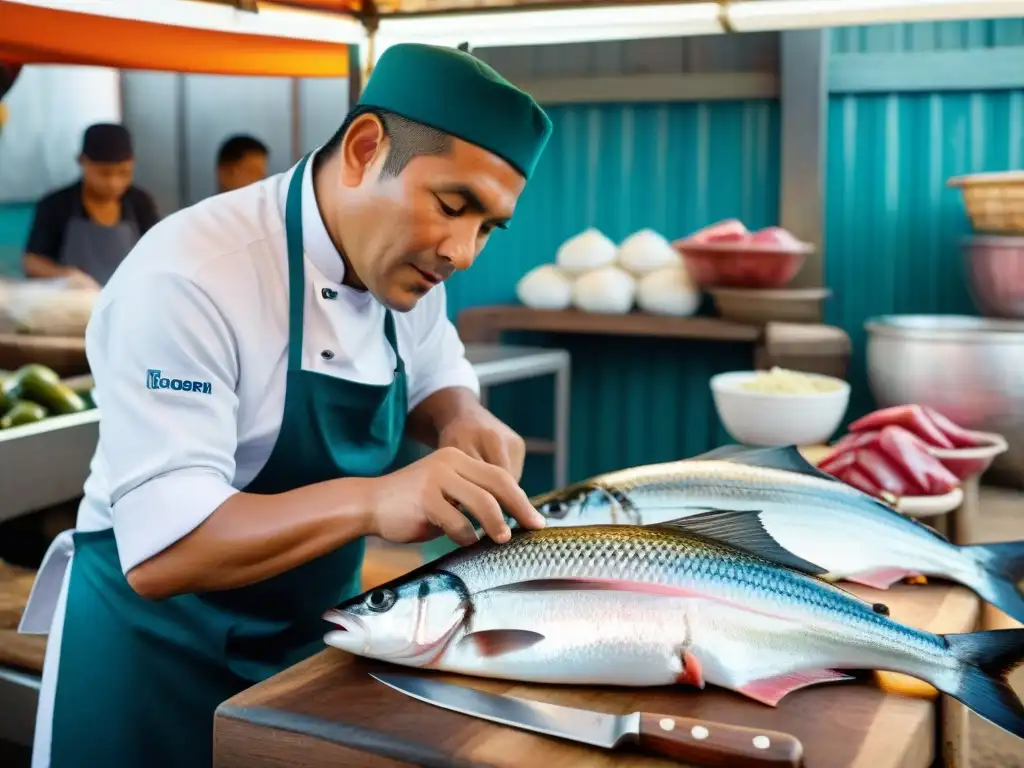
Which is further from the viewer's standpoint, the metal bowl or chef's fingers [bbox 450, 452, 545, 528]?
the metal bowl

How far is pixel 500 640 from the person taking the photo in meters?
1.35

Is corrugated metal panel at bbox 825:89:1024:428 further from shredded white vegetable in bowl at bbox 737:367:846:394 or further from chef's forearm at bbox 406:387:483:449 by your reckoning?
chef's forearm at bbox 406:387:483:449

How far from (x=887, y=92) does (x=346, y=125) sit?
2980mm

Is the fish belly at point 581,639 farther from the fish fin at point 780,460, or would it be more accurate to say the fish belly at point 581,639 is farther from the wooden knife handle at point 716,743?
the fish fin at point 780,460

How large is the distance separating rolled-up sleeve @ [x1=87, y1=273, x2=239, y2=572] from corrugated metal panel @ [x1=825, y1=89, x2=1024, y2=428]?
313cm

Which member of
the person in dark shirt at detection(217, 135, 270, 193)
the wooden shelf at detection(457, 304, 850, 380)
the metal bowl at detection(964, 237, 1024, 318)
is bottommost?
the wooden shelf at detection(457, 304, 850, 380)

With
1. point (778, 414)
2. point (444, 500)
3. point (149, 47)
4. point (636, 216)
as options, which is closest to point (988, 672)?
point (444, 500)

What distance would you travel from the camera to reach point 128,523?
1452mm

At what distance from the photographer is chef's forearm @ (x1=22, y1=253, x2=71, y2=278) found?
467 centimetres

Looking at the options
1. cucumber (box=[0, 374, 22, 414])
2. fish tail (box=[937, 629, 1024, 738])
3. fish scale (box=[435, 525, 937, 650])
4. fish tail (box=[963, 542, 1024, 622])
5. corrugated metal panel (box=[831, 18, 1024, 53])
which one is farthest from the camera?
corrugated metal panel (box=[831, 18, 1024, 53])

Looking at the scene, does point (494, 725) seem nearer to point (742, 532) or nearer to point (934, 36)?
point (742, 532)

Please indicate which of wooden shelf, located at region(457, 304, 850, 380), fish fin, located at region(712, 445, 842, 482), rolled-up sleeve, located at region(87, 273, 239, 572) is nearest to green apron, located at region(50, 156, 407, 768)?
rolled-up sleeve, located at region(87, 273, 239, 572)

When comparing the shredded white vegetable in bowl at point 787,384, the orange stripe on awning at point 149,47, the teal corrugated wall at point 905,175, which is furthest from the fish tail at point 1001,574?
the teal corrugated wall at point 905,175

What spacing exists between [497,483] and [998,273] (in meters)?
2.52
